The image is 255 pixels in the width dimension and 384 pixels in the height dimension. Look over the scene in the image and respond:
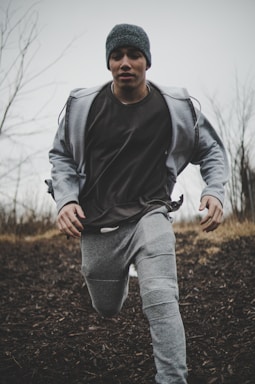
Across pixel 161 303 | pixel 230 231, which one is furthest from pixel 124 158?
pixel 230 231

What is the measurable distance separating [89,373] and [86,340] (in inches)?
25.4

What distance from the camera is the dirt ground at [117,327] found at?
2564 mm

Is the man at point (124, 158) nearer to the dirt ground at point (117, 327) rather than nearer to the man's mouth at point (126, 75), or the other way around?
the man's mouth at point (126, 75)

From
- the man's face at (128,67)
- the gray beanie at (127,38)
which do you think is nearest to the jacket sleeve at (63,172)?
the man's face at (128,67)

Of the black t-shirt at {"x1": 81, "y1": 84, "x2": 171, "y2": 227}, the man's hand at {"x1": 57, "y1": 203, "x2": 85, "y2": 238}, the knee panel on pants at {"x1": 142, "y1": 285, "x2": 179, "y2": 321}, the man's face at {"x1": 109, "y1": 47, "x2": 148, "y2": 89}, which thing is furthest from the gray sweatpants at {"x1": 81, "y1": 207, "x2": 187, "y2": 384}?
the man's face at {"x1": 109, "y1": 47, "x2": 148, "y2": 89}

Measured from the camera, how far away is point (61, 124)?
240 centimetres

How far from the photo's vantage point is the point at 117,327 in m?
3.55

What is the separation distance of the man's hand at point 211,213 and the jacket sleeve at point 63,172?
703 mm

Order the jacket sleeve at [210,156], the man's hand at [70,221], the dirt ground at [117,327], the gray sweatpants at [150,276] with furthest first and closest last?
the dirt ground at [117,327] < the jacket sleeve at [210,156] < the man's hand at [70,221] < the gray sweatpants at [150,276]

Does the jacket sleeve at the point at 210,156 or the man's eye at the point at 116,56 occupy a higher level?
the man's eye at the point at 116,56

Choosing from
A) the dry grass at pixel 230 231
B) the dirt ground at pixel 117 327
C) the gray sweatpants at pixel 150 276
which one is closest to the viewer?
the gray sweatpants at pixel 150 276

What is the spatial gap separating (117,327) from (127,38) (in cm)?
255

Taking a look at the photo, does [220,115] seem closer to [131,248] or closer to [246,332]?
[246,332]

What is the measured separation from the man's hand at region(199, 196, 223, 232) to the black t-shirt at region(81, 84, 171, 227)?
281 mm
